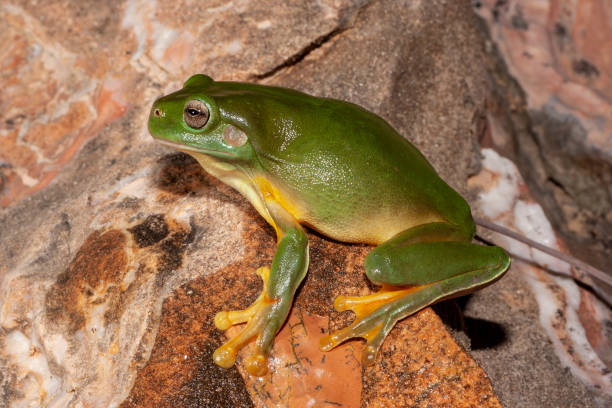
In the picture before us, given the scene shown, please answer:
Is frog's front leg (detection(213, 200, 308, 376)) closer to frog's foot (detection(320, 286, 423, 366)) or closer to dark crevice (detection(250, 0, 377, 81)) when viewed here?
frog's foot (detection(320, 286, 423, 366))

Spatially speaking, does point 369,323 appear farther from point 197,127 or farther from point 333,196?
point 197,127

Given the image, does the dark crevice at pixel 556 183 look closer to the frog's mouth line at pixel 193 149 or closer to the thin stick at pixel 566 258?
the thin stick at pixel 566 258

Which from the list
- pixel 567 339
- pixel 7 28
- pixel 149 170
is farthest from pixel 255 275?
pixel 7 28

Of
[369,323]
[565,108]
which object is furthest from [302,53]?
[565,108]

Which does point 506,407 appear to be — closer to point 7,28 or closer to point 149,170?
point 149,170

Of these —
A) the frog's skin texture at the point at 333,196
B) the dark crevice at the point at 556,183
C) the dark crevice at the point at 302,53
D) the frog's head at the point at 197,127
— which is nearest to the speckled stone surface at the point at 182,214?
the dark crevice at the point at 302,53

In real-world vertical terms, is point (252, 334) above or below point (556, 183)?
above
